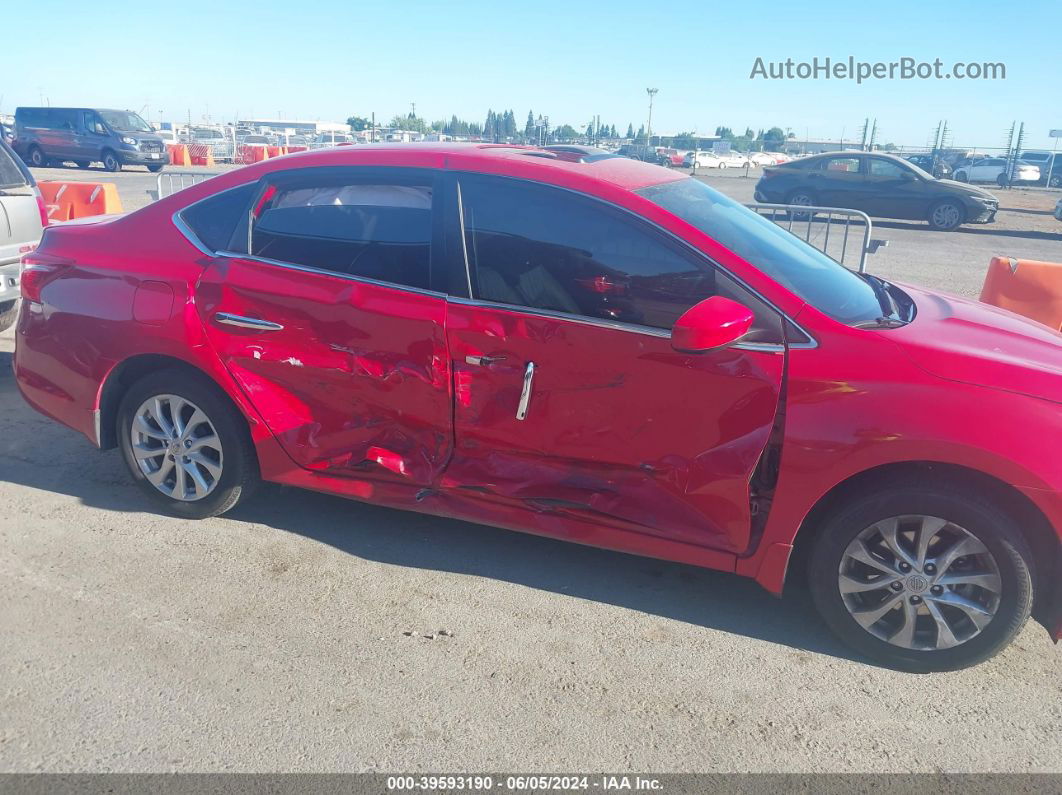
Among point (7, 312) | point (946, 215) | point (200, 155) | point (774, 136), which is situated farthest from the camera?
point (774, 136)

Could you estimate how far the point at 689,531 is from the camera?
11.1ft

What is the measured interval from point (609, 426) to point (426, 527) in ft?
4.21

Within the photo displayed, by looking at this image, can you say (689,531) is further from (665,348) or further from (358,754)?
(358,754)

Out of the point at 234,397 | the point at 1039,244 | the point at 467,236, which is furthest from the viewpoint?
the point at 1039,244

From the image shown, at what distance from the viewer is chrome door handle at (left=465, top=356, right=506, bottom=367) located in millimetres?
3512

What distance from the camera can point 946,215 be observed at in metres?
18.8

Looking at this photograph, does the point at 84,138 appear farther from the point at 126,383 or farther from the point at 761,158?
the point at 761,158

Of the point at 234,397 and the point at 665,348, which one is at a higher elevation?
the point at 665,348

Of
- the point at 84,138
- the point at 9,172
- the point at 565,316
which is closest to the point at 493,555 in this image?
the point at 565,316

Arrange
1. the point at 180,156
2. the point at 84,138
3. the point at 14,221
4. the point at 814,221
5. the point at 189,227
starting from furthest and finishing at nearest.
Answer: the point at 180,156, the point at 84,138, the point at 814,221, the point at 14,221, the point at 189,227

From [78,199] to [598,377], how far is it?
1004cm

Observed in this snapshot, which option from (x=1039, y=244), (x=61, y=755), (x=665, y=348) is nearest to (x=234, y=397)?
(x=61, y=755)

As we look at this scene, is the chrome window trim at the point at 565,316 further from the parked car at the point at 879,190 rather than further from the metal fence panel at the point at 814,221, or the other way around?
the parked car at the point at 879,190

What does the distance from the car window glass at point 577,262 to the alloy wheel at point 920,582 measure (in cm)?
86
